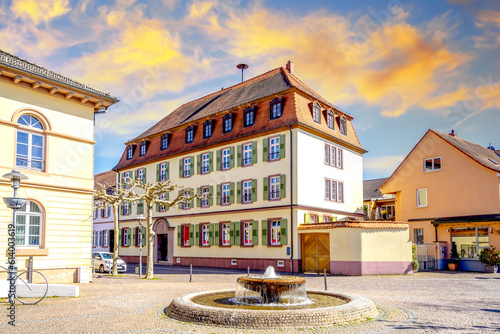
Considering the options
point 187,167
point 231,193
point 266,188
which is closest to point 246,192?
point 231,193

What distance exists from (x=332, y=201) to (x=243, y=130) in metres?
7.61

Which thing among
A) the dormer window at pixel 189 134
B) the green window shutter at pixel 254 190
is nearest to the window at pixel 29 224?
the green window shutter at pixel 254 190

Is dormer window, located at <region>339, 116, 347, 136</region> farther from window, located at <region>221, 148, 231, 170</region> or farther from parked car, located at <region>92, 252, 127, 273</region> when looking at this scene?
parked car, located at <region>92, 252, 127, 273</region>

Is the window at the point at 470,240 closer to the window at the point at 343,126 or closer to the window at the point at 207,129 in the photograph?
the window at the point at 343,126

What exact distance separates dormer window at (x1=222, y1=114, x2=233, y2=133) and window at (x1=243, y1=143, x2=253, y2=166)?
214cm

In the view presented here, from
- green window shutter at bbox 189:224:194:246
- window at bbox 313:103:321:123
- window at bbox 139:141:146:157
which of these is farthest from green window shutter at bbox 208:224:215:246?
window at bbox 139:141:146:157

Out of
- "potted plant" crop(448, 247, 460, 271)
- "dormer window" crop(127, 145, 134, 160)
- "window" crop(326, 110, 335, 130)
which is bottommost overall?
"potted plant" crop(448, 247, 460, 271)

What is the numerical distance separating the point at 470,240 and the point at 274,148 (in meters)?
13.5

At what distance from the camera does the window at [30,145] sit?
18.2 metres

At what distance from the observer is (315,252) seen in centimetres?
2839

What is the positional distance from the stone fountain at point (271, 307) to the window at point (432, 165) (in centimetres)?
2267

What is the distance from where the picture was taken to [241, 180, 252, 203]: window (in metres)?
32.7

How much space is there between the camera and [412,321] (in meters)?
10.8

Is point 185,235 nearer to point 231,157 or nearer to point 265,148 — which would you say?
point 231,157
